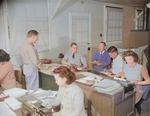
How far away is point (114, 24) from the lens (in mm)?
4227

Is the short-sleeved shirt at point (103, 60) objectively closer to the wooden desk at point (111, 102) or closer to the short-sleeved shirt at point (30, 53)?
the short-sleeved shirt at point (30, 53)

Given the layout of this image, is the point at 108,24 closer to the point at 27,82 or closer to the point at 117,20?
the point at 117,20

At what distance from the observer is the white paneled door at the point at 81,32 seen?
3146 millimetres

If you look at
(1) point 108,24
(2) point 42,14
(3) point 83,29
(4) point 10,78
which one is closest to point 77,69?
(4) point 10,78

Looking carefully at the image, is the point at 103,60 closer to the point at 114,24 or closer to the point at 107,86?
the point at 107,86

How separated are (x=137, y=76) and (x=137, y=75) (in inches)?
0.5

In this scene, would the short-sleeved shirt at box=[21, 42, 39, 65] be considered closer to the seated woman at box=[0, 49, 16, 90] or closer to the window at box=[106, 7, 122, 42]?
the seated woman at box=[0, 49, 16, 90]

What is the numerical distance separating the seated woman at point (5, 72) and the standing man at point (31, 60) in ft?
1.27

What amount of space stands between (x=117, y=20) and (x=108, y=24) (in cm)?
37

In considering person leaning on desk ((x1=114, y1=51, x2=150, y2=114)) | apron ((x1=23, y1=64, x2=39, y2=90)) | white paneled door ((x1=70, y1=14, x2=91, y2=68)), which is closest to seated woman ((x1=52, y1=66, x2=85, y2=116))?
person leaning on desk ((x1=114, y1=51, x2=150, y2=114))

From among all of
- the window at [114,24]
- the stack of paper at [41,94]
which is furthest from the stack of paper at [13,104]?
the window at [114,24]

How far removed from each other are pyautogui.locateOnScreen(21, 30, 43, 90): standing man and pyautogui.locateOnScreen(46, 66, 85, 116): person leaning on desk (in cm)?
97

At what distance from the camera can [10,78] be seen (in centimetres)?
162

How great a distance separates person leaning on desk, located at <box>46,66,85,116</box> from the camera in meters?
1.01
